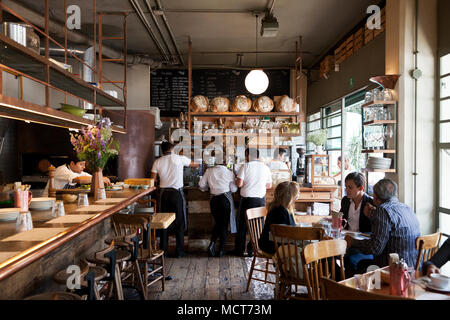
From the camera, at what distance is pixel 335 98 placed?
22.2ft

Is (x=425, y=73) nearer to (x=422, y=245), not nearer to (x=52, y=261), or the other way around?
(x=422, y=245)

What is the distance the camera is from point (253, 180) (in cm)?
506

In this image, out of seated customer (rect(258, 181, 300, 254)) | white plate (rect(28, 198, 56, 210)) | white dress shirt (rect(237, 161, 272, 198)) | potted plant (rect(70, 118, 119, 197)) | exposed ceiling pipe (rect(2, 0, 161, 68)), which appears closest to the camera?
white plate (rect(28, 198, 56, 210))

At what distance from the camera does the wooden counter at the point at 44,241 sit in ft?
5.75

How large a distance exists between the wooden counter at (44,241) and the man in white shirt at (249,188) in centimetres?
191

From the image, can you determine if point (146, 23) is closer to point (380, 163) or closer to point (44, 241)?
point (380, 163)

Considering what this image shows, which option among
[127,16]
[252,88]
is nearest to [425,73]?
[252,88]

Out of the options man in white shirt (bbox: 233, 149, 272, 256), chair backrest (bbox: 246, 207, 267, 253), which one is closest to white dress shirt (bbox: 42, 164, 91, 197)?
man in white shirt (bbox: 233, 149, 272, 256)

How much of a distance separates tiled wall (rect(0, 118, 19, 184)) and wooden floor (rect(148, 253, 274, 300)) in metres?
3.57

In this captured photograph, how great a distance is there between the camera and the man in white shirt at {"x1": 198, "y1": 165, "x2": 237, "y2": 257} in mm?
5207

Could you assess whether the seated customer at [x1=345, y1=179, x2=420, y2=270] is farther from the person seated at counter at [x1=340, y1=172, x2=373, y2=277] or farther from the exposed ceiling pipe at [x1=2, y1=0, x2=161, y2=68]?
the exposed ceiling pipe at [x1=2, y1=0, x2=161, y2=68]

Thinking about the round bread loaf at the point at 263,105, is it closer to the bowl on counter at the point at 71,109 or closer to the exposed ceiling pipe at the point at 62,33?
the exposed ceiling pipe at the point at 62,33

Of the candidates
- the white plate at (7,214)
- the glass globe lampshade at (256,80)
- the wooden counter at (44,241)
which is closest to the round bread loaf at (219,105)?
the glass globe lampshade at (256,80)
